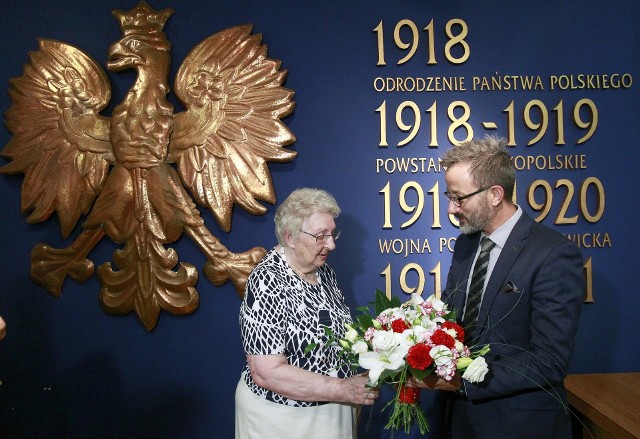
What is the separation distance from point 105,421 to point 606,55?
119 inches

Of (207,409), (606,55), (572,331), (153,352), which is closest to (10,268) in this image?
(153,352)

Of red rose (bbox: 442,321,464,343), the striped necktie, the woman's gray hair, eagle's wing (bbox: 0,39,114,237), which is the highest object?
eagle's wing (bbox: 0,39,114,237)

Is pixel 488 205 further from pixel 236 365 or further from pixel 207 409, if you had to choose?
pixel 207 409

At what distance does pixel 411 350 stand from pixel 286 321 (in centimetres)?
44

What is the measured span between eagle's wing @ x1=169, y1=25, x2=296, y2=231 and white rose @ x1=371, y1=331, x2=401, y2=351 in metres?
1.25

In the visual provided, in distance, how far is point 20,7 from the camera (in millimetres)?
2957

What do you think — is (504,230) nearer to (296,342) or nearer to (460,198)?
(460,198)

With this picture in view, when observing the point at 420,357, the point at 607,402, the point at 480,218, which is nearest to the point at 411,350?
the point at 420,357

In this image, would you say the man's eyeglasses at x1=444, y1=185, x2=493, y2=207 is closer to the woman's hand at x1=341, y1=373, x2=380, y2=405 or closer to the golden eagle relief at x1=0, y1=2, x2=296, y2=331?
the woman's hand at x1=341, y1=373, x2=380, y2=405

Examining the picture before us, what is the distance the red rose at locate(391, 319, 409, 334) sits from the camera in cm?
179

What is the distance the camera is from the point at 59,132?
2.89 meters

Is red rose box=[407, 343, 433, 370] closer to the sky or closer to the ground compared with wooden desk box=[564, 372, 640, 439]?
closer to the sky

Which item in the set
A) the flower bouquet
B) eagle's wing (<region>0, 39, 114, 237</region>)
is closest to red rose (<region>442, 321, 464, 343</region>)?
the flower bouquet

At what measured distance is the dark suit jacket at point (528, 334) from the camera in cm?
180
